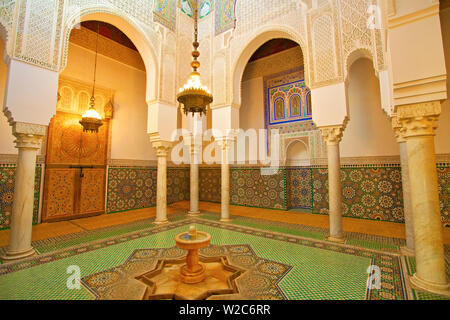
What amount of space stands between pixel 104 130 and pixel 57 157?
50.2 inches

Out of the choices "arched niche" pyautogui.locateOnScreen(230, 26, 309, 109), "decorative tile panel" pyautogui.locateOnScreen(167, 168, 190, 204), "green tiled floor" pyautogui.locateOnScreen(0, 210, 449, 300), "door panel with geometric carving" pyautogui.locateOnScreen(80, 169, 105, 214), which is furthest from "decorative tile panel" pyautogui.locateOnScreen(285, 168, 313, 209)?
"door panel with geometric carving" pyautogui.locateOnScreen(80, 169, 105, 214)

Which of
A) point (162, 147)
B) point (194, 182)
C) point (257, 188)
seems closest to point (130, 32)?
point (162, 147)

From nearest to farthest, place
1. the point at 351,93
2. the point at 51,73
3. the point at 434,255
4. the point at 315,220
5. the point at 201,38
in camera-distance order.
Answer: the point at 434,255 < the point at 51,73 < the point at 315,220 < the point at 351,93 < the point at 201,38

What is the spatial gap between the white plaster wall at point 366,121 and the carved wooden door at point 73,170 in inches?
245

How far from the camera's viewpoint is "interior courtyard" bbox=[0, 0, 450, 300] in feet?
7.09

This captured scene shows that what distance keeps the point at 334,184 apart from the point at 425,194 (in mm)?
1520

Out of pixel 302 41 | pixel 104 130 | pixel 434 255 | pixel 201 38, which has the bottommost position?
pixel 434 255

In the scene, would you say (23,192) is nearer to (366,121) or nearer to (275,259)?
(275,259)

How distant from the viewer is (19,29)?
2.99 m

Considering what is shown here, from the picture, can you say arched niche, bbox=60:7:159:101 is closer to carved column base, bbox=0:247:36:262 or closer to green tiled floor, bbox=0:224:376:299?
carved column base, bbox=0:247:36:262

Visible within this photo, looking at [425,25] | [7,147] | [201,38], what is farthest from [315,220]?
[7,147]

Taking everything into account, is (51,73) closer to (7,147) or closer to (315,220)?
(7,147)

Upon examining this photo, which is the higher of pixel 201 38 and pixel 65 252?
pixel 201 38

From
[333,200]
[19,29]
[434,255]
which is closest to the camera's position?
[434,255]
